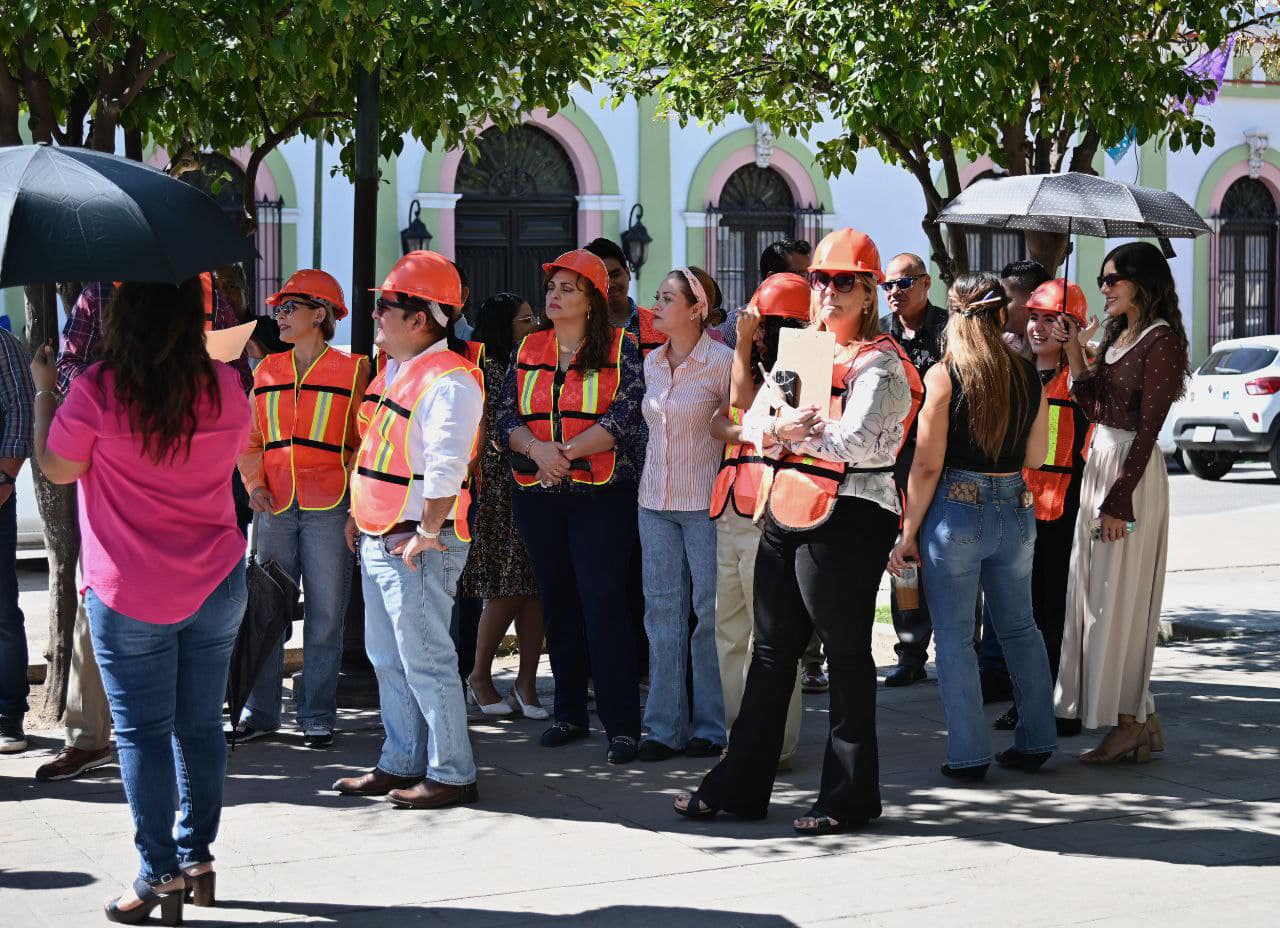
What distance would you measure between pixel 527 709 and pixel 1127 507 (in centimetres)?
284

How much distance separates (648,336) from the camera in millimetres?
7633

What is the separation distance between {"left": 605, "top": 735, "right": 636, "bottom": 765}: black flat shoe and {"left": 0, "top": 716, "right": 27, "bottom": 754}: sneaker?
2.38 meters

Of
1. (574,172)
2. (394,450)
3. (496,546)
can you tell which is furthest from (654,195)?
(394,450)

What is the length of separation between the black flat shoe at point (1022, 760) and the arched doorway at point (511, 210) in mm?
17048

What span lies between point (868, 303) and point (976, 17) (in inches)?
121

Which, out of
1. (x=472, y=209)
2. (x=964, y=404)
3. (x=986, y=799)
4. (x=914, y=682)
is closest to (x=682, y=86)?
(x=914, y=682)

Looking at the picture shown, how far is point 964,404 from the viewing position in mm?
6512

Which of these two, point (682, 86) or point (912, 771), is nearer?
point (912, 771)

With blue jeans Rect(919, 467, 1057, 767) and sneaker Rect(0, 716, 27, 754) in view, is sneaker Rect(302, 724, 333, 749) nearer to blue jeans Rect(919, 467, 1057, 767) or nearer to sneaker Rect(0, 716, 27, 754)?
sneaker Rect(0, 716, 27, 754)

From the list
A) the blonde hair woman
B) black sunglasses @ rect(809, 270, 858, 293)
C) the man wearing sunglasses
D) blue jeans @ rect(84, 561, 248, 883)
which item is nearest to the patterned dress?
the man wearing sunglasses

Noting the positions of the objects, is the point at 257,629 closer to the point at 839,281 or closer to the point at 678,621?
the point at 678,621

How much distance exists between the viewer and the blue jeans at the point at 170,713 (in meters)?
4.84

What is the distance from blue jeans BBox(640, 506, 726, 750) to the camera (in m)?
7.00

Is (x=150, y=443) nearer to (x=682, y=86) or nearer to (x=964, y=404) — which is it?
(x=964, y=404)
